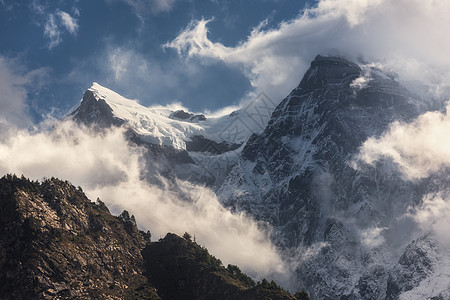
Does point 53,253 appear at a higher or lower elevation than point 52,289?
higher

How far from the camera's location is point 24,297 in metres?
182

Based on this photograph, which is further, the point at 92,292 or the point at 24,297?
the point at 92,292

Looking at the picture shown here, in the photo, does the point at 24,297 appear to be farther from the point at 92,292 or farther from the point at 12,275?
the point at 92,292

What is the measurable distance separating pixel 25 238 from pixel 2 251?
828 centimetres

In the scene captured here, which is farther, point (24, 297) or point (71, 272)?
point (71, 272)

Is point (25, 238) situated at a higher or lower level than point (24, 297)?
higher

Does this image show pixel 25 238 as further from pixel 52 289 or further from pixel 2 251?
pixel 52 289

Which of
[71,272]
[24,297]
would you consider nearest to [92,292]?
[71,272]

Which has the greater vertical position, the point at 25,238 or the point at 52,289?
the point at 25,238

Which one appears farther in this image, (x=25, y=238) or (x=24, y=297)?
(x=25, y=238)

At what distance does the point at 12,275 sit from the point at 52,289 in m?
12.6

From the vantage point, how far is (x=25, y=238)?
654ft

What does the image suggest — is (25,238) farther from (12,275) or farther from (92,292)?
(92,292)

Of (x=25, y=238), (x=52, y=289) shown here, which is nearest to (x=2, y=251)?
(x=25, y=238)
